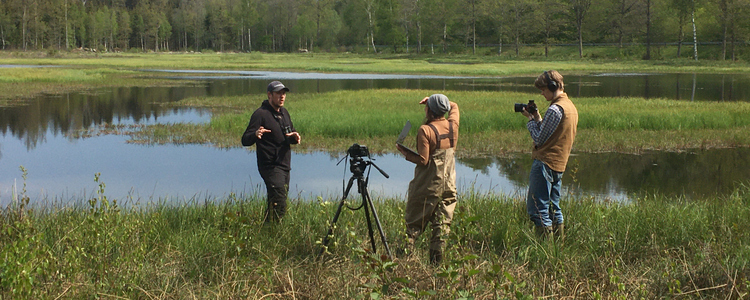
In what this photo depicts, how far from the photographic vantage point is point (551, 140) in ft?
21.2

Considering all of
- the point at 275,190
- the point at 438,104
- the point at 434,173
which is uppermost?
the point at 438,104

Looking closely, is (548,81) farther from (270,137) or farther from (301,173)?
(301,173)

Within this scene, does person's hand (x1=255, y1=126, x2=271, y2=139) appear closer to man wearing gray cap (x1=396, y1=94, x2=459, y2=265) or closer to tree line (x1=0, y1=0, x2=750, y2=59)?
man wearing gray cap (x1=396, y1=94, x2=459, y2=265)

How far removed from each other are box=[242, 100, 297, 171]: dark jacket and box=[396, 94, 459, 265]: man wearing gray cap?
175 cm

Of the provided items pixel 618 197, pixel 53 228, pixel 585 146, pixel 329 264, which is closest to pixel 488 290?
pixel 329 264

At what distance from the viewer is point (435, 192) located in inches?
236

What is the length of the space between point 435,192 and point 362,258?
1582 millimetres

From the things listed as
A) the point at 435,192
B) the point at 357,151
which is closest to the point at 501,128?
the point at 435,192

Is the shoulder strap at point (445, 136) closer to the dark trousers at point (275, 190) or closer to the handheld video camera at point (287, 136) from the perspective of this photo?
the handheld video camera at point (287, 136)

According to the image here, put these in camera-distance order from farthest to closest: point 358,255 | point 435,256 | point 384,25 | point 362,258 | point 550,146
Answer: point 384,25, point 550,146, point 435,256, point 358,255, point 362,258

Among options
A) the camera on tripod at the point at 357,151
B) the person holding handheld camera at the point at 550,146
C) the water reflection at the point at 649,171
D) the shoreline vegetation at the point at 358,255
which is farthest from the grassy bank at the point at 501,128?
the camera on tripod at the point at 357,151

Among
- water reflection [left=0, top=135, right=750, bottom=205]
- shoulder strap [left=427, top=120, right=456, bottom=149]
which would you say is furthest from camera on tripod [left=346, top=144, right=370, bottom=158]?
water reflection [left=0, top=135, right=750, bottom=205]

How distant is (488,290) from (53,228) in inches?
182

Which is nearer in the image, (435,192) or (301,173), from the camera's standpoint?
(435,192)
